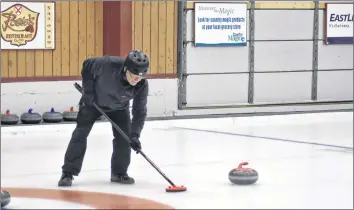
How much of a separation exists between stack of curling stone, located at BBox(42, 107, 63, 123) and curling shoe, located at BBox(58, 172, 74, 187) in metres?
6.01

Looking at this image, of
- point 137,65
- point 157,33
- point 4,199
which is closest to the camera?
point 4,199

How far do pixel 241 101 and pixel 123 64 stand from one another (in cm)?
891

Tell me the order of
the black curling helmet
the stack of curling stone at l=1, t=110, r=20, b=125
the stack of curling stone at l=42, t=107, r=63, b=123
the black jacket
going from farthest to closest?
the stack of curling stone at l=42, t=107, r=63, b=123
the stack of curling stone at l=1, t=110, r=20, b=125
the black jacket
the black curling helmet

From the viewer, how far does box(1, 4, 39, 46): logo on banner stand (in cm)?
1420

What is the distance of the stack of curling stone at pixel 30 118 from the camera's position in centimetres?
1366

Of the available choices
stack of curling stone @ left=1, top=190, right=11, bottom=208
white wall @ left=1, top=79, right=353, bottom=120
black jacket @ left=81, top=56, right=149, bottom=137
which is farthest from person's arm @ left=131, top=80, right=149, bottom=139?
white wall @ left=1, top=79, right=353, bottom=120

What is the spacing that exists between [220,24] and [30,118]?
413 centimetres

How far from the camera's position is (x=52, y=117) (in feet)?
45.5

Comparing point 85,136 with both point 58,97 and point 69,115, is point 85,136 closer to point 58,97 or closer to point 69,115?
point 69,115

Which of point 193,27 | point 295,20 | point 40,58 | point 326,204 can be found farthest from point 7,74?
point 326,204

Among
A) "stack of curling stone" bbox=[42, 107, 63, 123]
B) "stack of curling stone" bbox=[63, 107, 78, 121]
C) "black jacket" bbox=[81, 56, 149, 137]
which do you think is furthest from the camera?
"stack of curling stone" bbox=[63, 107, 78, 121]

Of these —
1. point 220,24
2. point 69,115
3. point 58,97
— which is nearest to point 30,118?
point 69,115

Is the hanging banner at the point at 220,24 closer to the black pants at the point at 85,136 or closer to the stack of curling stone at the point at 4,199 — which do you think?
the black pants at the point at 85,136

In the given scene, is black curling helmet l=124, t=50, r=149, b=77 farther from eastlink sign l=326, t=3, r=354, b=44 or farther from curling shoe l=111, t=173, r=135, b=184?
eastlink sign l=326, t=3, r=354, b=44
